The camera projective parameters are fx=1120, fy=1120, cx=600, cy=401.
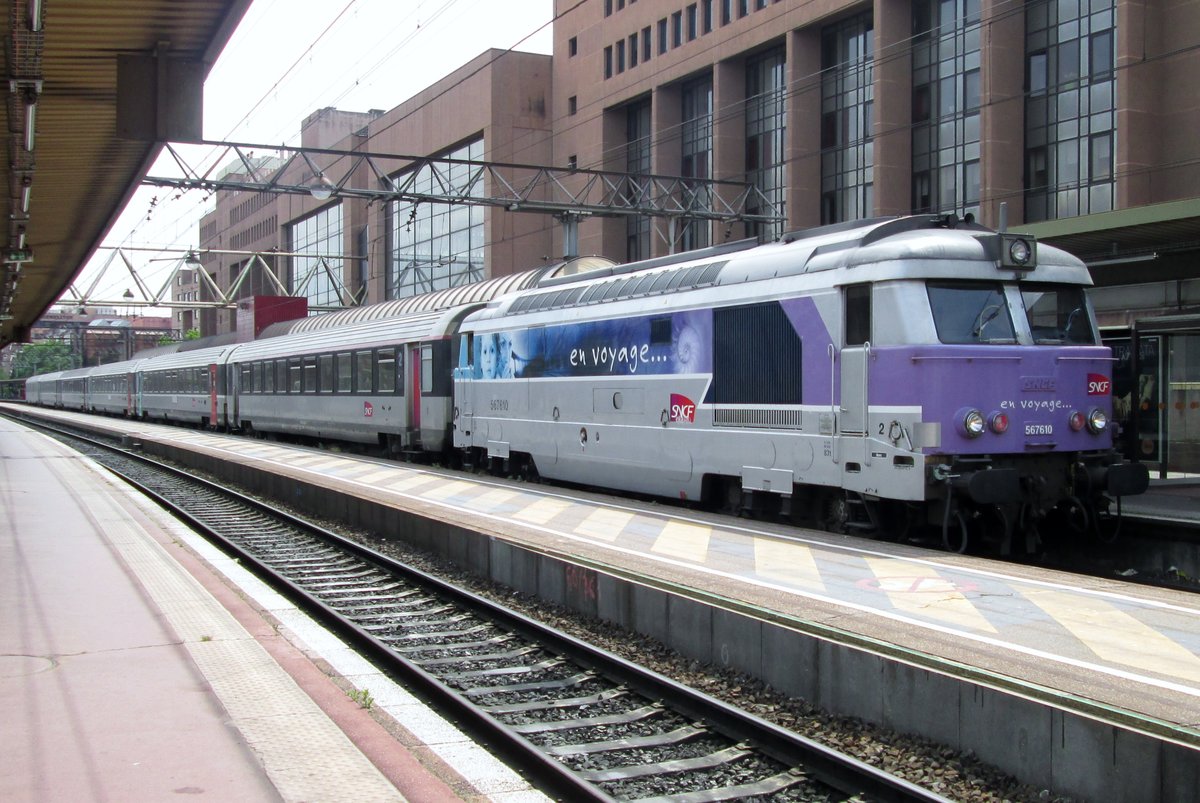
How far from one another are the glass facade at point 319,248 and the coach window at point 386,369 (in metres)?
46.4

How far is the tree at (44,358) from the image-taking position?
128 metres

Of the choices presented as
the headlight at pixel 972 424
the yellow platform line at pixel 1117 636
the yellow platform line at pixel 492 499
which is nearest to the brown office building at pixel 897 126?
the headlight at pixel 972 424

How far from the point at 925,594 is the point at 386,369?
19.2 meters

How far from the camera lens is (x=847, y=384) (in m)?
11.8

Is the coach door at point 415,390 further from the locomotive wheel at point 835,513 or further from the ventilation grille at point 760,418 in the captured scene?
the locomotive wheel at point 835,513

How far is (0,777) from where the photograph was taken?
5.24 metres

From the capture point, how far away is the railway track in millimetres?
5973

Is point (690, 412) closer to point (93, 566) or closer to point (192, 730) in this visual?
point (93, 566)

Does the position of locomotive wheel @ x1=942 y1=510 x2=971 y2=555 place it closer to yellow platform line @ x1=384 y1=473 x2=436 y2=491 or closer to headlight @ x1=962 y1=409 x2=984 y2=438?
headlight @ x1=962 y1=409 x2=984 y2=438

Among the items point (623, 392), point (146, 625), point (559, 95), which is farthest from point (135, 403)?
point (146, 625)

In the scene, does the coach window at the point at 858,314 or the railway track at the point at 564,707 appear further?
the coach window at the point at 858,314

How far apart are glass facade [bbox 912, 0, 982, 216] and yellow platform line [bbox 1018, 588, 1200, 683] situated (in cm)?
2859

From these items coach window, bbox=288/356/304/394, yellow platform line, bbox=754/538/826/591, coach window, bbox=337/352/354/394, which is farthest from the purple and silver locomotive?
coach window, bbox=288/356/304/394

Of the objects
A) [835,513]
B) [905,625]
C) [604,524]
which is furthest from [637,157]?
[905,625]
